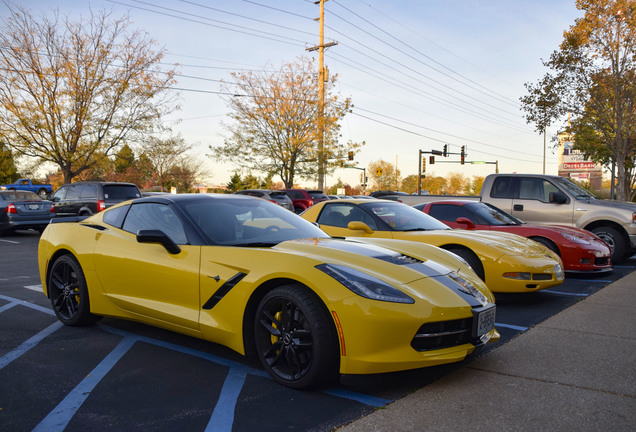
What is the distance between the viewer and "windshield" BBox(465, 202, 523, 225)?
8.16 m

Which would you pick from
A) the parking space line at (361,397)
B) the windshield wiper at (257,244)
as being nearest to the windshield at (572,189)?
the windshield wiper at (257,244)

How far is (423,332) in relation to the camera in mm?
3014

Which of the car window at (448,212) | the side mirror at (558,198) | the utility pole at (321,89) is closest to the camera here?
the car window at (448,212)

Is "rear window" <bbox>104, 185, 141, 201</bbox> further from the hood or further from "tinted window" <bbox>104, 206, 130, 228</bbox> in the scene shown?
the hood

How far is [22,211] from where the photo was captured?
49.3 ft

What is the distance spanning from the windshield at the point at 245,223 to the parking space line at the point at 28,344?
5.67ft

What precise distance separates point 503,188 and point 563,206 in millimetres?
1255

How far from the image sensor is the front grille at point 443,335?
9.88 feet

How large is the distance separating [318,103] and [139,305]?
28.9 metres

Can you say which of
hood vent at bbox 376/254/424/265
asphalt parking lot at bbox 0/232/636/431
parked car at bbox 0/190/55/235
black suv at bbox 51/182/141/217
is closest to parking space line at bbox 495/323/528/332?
asphalt parking lot at bbox 0/232/636/431

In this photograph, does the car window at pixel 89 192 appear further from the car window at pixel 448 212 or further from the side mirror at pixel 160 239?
the side mirror at pixel 160 239

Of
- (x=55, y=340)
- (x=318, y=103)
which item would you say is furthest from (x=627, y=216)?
(x=318, y=103)

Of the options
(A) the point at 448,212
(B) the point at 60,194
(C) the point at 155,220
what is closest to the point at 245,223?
(C) the point at 155,220

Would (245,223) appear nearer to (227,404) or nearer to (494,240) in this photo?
(227,404)
